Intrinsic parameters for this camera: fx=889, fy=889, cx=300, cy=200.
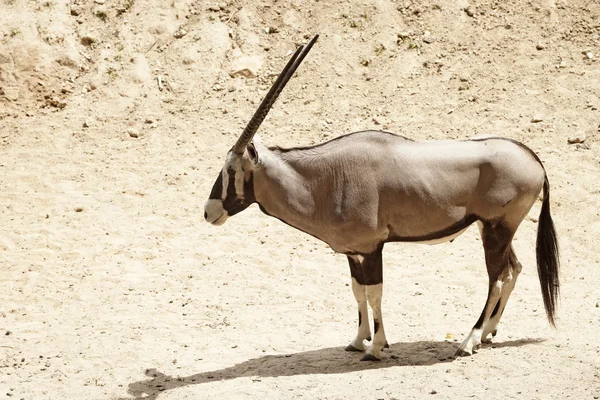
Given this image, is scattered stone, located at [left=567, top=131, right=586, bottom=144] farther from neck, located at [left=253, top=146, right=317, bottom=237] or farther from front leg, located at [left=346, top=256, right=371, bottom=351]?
neck, located at [left=253, top=146, right=317, bottom=237]

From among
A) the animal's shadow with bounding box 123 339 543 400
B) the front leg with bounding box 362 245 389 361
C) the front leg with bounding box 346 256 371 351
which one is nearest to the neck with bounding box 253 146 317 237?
the front leg with bounding box 346 256 371 351

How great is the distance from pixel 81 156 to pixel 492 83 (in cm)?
741

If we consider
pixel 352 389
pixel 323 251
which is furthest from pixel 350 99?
pixel 352 389

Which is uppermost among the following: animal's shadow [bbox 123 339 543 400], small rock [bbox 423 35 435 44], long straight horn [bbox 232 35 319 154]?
long straight horn [bbox 232 35 319 154]

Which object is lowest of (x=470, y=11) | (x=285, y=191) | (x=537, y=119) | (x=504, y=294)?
(x=504, y=294)

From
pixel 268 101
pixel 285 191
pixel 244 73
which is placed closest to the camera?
pixel 268 101

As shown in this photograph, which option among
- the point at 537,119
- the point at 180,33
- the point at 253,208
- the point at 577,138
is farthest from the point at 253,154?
the point at 180,33

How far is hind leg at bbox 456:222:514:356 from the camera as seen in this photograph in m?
8.25

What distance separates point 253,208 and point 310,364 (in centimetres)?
567

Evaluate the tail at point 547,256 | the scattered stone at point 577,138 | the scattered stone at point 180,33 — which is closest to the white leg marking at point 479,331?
the tail at point 547,256

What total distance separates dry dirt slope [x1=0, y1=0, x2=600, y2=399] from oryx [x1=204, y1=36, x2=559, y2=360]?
100 cm

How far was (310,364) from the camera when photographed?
842 cm

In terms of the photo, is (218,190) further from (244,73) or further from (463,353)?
(244,73)

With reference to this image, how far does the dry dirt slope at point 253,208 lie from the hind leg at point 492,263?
0.57ft
